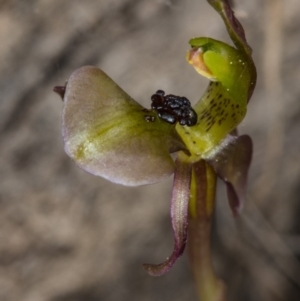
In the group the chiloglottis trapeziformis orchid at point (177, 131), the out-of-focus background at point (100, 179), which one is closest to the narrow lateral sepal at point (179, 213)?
the chiloglottis trapeziformis orchid at point (177, 131)

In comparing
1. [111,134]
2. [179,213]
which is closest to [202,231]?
[179,213]

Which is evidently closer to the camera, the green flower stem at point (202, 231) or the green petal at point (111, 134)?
the green petal at point (111, 134)

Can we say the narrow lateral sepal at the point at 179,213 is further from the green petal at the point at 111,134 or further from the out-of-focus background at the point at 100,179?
the out-of-focus background at the point at 100,179

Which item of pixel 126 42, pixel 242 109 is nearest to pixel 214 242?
pixel 126 42

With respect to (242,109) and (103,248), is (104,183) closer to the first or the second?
(103,248)

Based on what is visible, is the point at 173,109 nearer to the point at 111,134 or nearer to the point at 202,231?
the point at 111,134

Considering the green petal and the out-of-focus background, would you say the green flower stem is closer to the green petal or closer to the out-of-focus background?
the green petal

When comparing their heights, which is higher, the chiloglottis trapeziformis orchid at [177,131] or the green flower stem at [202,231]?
the chiloglottis trapeziformis orchid at [177,131]
